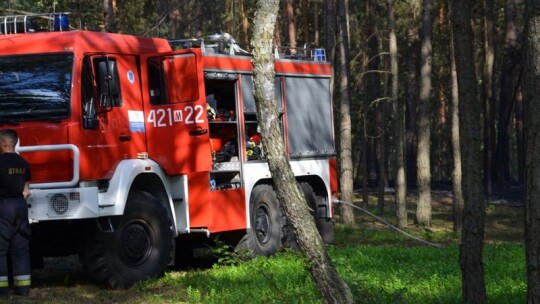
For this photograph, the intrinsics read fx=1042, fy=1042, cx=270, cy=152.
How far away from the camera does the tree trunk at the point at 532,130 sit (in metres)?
8.20

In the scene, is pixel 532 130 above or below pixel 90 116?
below

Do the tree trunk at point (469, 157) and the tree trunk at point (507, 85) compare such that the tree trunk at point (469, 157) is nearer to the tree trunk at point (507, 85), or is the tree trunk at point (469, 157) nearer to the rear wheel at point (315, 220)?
the rear wheel at point (315, 220)

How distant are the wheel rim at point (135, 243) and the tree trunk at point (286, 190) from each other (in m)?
4.98

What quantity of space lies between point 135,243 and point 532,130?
6823 millimetres

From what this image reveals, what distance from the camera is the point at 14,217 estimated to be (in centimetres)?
1212

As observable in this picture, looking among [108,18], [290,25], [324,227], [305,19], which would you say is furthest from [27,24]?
[305,19]

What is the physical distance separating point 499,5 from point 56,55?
42.3m

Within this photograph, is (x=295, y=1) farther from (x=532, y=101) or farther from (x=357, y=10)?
(x=532, y=101)

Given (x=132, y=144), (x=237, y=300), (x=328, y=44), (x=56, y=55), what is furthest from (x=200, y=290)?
(x=328, y=44)

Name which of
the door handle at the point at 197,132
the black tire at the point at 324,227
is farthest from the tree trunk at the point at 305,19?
the door handle at the point at 197,132

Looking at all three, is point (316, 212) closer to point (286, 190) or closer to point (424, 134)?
point (286, 190)

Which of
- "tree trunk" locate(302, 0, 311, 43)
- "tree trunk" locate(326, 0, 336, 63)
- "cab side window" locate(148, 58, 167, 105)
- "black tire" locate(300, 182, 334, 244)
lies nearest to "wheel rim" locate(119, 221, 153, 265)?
"cab side window" locate(148, 58, 167, 105)

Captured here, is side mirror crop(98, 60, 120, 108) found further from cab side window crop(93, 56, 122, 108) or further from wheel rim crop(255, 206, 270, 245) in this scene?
wheel rim crop(255, 206, 270, 245)

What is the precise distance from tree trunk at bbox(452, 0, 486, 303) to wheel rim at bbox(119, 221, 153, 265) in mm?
5053
